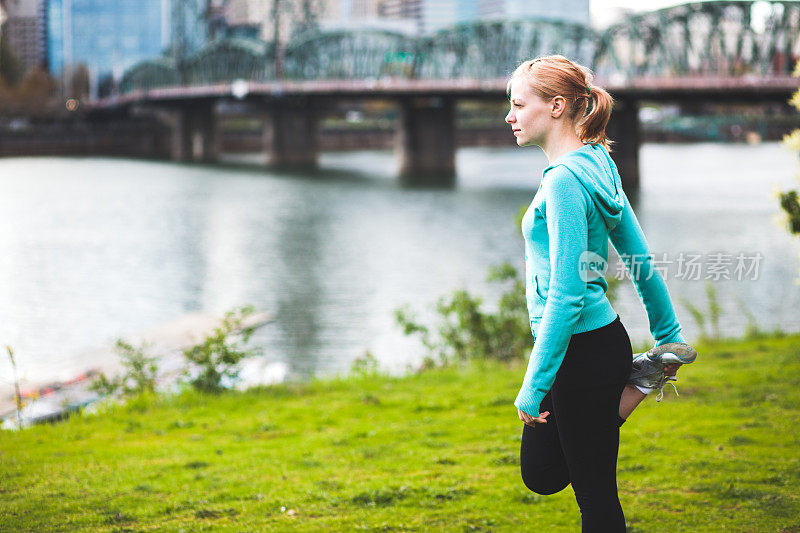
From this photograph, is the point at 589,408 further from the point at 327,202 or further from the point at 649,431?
the point at 327,202

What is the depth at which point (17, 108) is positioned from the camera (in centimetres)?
12331

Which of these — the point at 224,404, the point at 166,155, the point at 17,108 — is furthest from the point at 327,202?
the point at 17,108

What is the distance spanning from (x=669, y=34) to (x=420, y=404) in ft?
264

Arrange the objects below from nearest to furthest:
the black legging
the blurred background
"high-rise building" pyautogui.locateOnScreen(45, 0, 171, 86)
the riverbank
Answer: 1. the black legging
2. the riverbank
3. the blurred background
4. "high-rise building" pyautogui.locateOnScreen(45, 0, 171, 86)

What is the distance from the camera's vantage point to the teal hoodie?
11.8 ft

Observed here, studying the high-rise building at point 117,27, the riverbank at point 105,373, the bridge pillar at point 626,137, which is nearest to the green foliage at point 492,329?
the riverbank at point 105,373

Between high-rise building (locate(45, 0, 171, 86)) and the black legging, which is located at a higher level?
high-rise building (locate(45, 0, 171, 86))

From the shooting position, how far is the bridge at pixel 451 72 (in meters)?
69.7

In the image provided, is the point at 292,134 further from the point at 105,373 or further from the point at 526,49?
the point at 105,373

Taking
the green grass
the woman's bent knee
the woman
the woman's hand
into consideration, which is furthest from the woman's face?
the green grass

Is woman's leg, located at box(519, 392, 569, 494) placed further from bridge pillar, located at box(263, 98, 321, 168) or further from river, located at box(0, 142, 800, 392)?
bridge pillar, located at box(263, 98, 321, 168)

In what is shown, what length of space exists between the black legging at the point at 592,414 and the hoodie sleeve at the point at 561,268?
4.3 inches

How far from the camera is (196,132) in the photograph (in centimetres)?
10962

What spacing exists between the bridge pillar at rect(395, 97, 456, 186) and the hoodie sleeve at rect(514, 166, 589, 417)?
255ft
